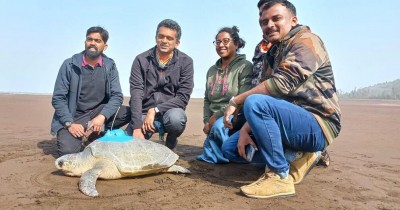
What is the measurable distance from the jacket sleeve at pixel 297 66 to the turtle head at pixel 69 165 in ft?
7.05

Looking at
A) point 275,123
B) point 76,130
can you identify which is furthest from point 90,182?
point 275,123

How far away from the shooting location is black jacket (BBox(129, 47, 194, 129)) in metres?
5.01

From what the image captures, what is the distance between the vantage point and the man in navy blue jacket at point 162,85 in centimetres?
486

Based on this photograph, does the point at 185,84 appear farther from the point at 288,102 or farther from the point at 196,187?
the point at 288,102

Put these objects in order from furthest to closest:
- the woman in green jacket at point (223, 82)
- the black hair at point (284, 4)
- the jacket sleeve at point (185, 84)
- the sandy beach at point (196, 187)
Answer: the jacket sleeve at point (185, 84) → the woman in green jacket at point (223, 82) → the black hair at point (284, 4) → the sandy beach at point (196, 187)

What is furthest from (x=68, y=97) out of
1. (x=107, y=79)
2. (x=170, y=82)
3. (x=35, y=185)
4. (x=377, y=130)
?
(x=377, y=130)

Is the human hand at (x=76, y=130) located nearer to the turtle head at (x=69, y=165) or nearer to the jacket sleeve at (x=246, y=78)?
the turtle head at (x=69, y=165)

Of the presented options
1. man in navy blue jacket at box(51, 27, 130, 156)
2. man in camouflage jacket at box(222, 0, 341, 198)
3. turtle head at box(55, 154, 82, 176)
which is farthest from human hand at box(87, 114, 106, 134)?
man in camouflage jacket at box(222, 0, 341, 198)

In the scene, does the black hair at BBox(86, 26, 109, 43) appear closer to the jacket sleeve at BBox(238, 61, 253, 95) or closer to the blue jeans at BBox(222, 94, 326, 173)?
the jacket sleeve at BBox(238, 61, 253, 95)

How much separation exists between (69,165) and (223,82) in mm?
2256

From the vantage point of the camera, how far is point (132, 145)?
387 cm

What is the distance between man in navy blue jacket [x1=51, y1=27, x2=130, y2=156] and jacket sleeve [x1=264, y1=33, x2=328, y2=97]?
2629 mm

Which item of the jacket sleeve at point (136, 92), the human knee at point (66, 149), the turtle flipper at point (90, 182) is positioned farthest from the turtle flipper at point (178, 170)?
the human knee at point (66, 149)

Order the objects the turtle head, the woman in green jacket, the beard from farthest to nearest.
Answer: the beard < the woman in green jacket < the turtle head
